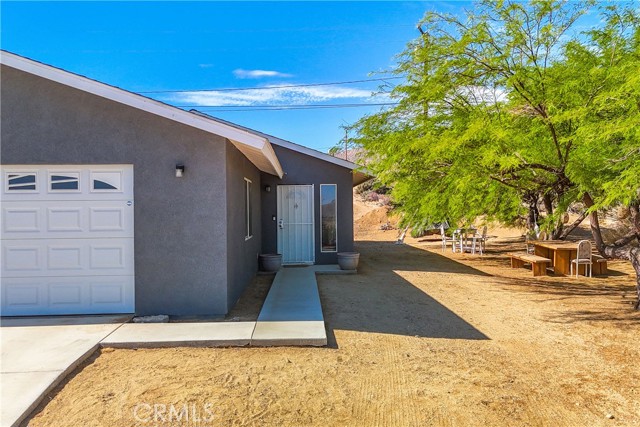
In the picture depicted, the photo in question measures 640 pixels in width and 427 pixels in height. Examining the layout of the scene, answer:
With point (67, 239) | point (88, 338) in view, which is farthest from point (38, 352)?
point (67, 239)

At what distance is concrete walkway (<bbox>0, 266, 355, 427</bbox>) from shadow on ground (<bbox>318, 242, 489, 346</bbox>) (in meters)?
0.61

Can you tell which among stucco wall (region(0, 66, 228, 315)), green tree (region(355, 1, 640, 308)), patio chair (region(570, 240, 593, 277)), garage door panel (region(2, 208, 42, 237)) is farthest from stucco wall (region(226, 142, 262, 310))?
patio chair (region(570, 240, 593, 277))

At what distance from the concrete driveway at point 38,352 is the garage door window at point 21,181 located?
1972 millimetres

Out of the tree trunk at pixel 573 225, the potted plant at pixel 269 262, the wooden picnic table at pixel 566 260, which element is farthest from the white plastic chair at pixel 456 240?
the potted plant at pixel 269 262

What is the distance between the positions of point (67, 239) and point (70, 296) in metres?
0.89

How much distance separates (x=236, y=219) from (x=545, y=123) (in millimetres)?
5756

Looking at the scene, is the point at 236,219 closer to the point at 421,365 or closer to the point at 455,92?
the point at 421,365

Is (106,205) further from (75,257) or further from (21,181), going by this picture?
(21,181)

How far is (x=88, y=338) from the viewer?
5.11 metres

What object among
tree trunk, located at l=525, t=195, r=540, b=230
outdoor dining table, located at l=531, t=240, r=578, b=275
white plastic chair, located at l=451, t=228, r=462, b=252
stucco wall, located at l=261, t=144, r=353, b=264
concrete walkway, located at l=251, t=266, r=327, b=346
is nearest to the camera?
concrete walkway, located at l=251, t=266, r=327, b=346

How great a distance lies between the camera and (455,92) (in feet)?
26.2

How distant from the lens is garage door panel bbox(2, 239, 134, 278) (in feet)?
20.4

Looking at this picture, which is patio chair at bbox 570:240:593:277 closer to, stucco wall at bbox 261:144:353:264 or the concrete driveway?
stucco wall at bbox 261:144:353:264

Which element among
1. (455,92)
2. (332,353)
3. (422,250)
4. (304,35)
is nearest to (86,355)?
(332,353)
